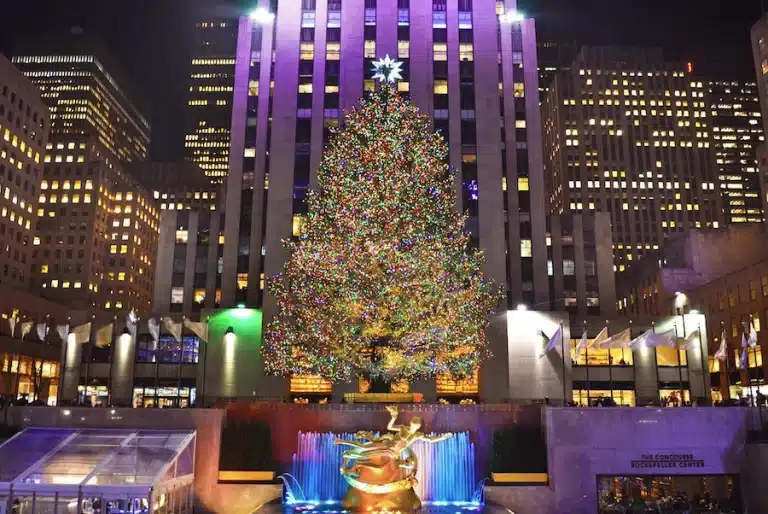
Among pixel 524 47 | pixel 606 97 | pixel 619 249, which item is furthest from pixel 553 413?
pixel 606 97

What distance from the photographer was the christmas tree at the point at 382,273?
121ft

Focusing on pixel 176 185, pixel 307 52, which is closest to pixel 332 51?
pixel 307 52

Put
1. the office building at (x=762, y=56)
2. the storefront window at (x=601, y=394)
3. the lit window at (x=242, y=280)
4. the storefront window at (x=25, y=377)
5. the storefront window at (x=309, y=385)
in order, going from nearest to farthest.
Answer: the storefront window at (x=309, y=385) → the storefront window at (x=601, y=394) → the lit window at (x=242, y=280) → the storefront window at (x=25, y=377) → the office building at (x=762, y=56)

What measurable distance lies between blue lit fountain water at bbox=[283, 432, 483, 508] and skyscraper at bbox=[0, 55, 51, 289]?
9128 centimetres

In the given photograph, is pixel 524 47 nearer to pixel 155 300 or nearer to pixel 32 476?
pixel 155 300

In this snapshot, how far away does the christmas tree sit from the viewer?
36.8 m

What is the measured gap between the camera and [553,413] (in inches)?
1239

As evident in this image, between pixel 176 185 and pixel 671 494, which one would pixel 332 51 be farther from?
pixel 176 185

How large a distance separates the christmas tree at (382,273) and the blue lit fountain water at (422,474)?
7.26m

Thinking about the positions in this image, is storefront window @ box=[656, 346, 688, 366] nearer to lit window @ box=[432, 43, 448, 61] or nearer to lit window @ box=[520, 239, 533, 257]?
lit window @ box=[520, 239, 533, 257]

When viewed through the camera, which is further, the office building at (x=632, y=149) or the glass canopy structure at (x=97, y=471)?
the office building at (x=632, y=149)

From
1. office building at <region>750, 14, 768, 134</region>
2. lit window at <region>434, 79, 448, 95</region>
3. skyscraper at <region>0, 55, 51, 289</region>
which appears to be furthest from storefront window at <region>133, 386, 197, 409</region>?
office building at <region>750, 14, 768, 134</region>

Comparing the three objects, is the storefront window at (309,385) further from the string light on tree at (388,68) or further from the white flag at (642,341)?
the white flag at (642,341)

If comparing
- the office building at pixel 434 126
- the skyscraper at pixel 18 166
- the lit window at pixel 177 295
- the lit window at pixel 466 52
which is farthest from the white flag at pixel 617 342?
the skyscraper at pixel 18 166
